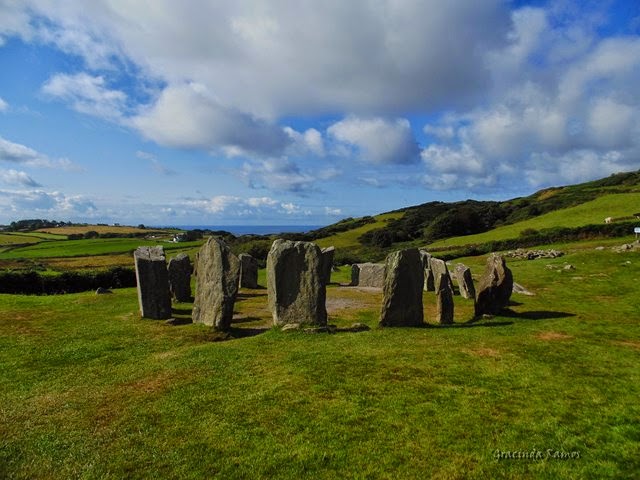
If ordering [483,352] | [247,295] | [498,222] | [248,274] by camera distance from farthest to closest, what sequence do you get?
1. [498,222]
2. [248,274]
3. [247,295]
4. [483,352]

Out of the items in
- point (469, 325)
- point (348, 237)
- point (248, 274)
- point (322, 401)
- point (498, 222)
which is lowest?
point (348, 237)

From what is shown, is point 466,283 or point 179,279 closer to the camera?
point 466,283

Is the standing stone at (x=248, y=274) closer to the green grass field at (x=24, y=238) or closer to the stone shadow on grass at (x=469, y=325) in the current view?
the stone shadow on grass at (x=469, y=325)

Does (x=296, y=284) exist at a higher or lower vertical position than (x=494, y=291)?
higher

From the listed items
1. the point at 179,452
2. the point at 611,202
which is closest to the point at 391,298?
the point at 179,452

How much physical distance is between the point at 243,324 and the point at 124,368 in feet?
23.6

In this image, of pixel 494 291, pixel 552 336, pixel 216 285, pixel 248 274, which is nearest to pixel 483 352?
pixel 552 336

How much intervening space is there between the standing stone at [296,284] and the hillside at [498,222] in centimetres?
4338

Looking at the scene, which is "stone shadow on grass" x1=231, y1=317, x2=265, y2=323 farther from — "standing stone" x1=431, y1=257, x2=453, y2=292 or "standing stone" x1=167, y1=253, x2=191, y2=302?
"standing stone" x1=431, y1=257, x2=453, y2=292

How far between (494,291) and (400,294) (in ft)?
17.1

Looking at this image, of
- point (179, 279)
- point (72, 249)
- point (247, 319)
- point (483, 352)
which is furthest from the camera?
point (72, 249)

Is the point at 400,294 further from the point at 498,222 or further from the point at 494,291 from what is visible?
the point at 498,222

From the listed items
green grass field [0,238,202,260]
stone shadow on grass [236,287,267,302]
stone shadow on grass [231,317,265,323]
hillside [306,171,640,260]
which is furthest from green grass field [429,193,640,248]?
green grass field [0,238,202,260]

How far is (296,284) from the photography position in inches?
736
